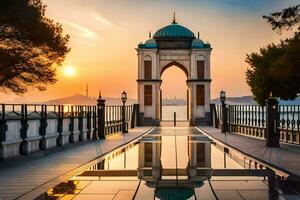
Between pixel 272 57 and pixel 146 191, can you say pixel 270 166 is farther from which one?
pixel 272 57

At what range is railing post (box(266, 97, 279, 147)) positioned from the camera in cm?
2114

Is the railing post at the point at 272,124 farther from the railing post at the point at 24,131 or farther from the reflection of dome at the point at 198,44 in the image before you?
the reflection of dome at the point at 198,44

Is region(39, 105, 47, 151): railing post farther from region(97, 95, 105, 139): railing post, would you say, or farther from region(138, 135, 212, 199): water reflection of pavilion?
region(97, 95, 105, 139): railing post

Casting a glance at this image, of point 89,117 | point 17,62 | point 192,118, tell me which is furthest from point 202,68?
point 89,117

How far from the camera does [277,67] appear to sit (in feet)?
75.0

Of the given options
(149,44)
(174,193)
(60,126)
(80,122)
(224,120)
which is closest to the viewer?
(174,193)

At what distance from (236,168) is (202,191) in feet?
12.9

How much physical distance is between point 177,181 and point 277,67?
45.7 ft

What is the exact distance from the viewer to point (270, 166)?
1379cm

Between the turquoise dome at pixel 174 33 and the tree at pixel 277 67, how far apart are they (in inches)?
379

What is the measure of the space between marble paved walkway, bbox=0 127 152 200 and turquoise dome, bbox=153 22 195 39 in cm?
3320

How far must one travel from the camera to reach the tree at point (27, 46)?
1336 inches

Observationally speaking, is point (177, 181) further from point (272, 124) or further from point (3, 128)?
point (272, 124)

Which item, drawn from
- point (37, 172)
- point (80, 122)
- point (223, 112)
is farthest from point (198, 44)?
point (37, 172)
